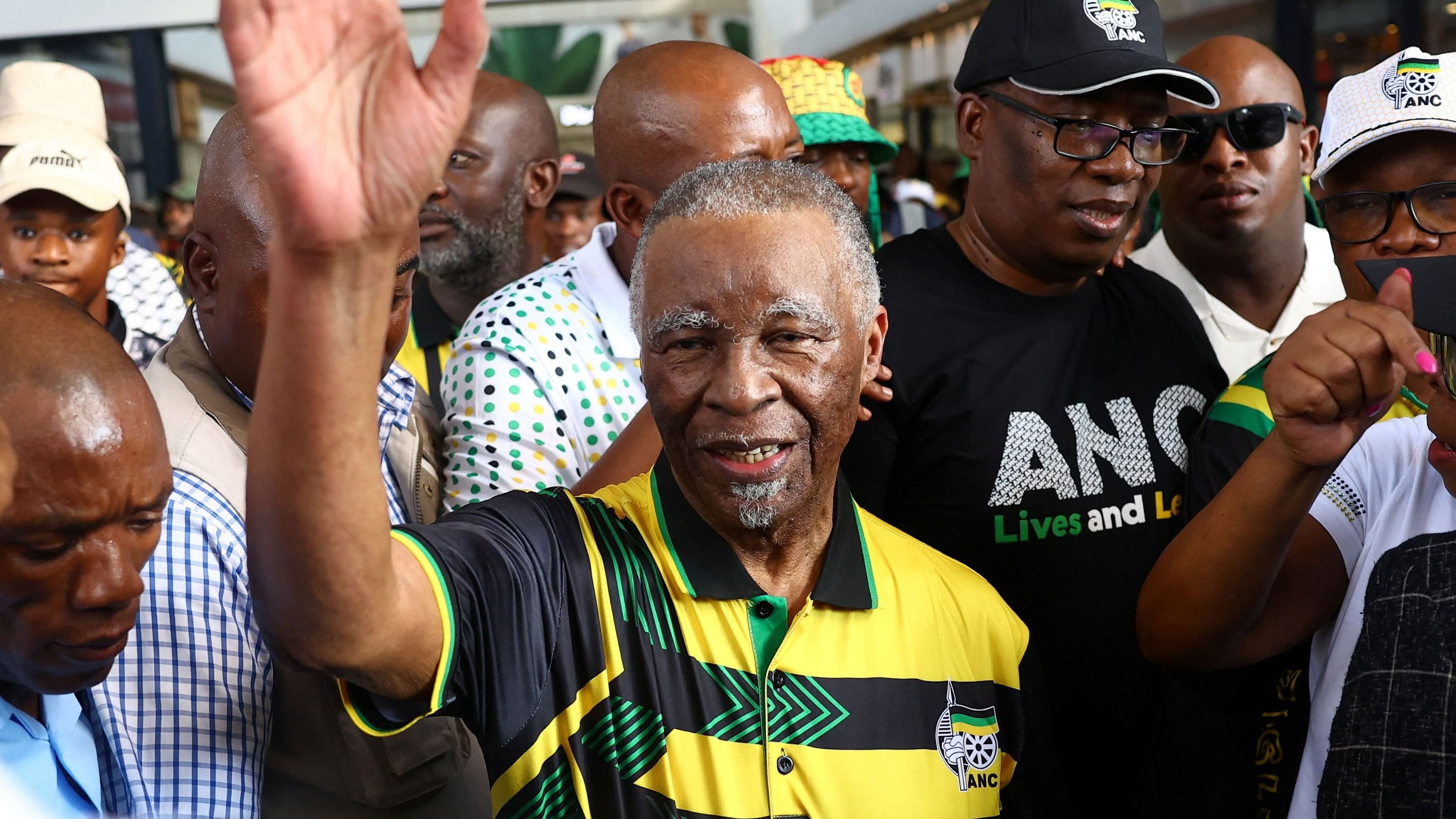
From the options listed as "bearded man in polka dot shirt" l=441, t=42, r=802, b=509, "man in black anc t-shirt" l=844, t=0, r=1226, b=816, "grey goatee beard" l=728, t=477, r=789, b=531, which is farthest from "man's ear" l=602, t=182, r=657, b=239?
"grey goatee beard" l=728, t=477, r=789, b=531

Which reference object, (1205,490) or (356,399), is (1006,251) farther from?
(356,399)

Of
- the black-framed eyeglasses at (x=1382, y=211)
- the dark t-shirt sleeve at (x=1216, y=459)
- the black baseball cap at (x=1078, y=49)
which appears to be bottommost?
the dark t-shirt sleeve at (x=1216, y=459)

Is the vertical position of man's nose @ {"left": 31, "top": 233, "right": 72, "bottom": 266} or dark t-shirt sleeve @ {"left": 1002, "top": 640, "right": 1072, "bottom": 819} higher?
man's nose @ {"left": 31, "top": 233, "right": 72, "bottom": 266}

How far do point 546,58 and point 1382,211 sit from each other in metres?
10.3

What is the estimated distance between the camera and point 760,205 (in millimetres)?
1897

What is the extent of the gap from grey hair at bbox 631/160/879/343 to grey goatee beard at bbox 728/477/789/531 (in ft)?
0.84

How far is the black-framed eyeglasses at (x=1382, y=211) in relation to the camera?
2.15 metres

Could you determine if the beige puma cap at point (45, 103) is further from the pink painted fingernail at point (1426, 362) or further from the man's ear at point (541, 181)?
the pink painted fingernail at point (1426, 362)

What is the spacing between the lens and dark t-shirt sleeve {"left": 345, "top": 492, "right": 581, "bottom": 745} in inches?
60.6

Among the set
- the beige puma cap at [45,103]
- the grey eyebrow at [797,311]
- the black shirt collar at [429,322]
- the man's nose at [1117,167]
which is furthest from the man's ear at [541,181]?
the grey eyebrow at [797,311]

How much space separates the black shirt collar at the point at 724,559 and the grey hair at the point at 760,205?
250 mm

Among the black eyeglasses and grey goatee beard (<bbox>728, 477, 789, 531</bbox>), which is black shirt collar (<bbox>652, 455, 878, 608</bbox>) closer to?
grey goatee beard (<bbox>728, 477, 789, 531</bbox>)

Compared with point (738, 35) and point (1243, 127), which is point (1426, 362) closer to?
point (1243, 127)

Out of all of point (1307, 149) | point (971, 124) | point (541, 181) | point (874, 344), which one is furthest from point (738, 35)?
point (874, 344)
